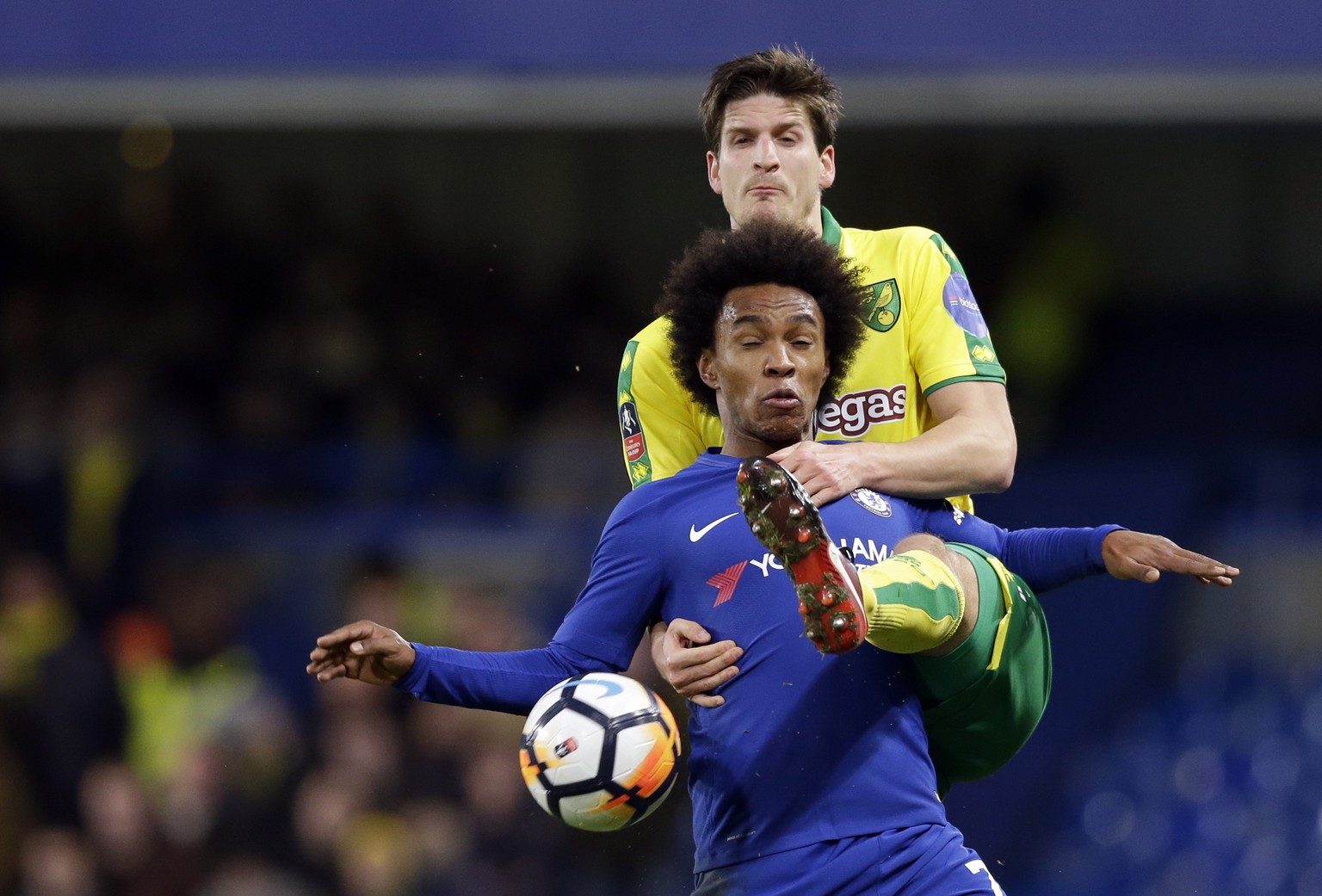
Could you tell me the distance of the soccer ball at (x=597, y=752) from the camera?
3.89m

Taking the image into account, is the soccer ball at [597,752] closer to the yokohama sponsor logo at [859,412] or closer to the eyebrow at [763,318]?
the eyebrow at [763,318]

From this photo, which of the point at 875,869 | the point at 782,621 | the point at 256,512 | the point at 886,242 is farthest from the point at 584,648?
the point at 256,512

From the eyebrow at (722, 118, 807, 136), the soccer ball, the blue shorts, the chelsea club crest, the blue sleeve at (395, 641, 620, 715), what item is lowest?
the blue shorts

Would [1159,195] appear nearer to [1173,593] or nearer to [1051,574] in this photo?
[1173,593]

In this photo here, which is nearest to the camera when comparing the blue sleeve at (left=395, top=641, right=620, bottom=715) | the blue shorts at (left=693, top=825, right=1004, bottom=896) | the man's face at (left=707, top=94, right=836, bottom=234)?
the blue shorts at (left=693, top=825, right=1004, bottom=896)

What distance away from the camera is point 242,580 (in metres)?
10.3

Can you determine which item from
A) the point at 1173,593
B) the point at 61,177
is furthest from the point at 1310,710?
the point at 61,177

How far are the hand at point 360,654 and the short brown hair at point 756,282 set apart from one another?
3.36ft

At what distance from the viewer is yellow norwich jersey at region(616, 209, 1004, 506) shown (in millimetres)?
4637

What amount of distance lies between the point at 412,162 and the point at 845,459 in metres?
9.25

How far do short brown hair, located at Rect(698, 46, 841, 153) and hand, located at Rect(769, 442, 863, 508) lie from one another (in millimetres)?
1117

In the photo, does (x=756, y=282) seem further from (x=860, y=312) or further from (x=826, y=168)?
(x=826, y=168)

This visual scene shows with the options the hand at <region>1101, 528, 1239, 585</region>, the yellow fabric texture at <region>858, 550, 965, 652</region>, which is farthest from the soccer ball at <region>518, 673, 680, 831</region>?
the hand at <region>1101, 528, 1239, 585</region>

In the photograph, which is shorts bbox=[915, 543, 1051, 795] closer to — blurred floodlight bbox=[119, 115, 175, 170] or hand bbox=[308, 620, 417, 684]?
hand bbox=[308, 620, 417, 684]
